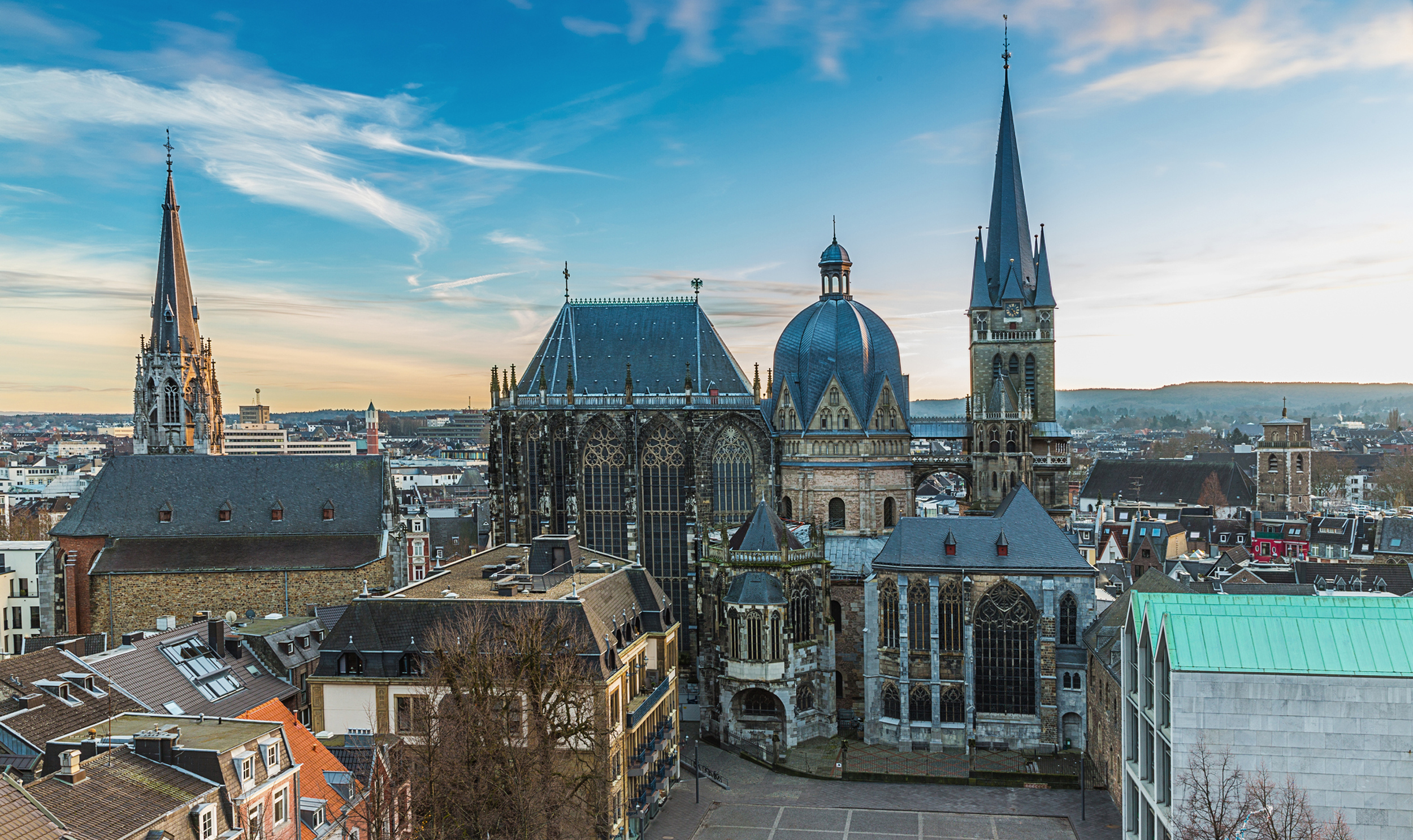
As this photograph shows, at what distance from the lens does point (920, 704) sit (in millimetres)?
63031

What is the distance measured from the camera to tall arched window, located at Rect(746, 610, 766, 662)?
61906 millimetres

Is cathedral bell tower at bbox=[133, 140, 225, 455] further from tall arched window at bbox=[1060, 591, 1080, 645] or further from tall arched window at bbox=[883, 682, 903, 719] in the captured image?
tall arched window at bbox=[1060, 591, 1080, 645]

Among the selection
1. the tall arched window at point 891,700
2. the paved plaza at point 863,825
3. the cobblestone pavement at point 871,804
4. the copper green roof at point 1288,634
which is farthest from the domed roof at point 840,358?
the copper green roof at point 1288,634

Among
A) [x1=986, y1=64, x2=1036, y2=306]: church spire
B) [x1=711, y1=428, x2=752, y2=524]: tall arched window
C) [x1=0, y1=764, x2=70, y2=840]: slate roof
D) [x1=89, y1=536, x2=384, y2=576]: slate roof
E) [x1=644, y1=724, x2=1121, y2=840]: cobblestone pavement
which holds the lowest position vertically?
[x1=644, y1=724, x2=1121, y2=840]: cobblestone pavement

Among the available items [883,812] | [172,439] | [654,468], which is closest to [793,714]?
[883,812]

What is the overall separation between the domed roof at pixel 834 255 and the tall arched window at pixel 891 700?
28688 mm

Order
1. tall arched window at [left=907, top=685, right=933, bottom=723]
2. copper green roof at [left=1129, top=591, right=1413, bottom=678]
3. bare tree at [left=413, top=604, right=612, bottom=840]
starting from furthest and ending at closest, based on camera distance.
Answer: tall arched window at [left=907, top=685, right=933, bottom=723]
copper green roof at [left=1129, top=591, right=1413, bottom=678]
bare tree at [left=413, top=604, right=612, bottom=840]

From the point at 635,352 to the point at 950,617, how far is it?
2805 centimetres

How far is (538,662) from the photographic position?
42.1 metres

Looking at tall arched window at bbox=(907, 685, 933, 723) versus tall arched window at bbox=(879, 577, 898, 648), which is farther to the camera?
tall arched window at bbox=(879, 577, 898, 648)

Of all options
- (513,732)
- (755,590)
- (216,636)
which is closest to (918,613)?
(755,590)

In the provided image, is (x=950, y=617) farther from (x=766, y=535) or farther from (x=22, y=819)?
(x=22, y=819)

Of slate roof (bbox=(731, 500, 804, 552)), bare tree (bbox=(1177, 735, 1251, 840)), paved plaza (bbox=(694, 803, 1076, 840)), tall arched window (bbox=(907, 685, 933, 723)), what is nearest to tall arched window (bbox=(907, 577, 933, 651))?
tall arched window (bbox=(907, 685, 933, 723))

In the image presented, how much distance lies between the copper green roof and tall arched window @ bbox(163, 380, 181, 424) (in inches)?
2973
